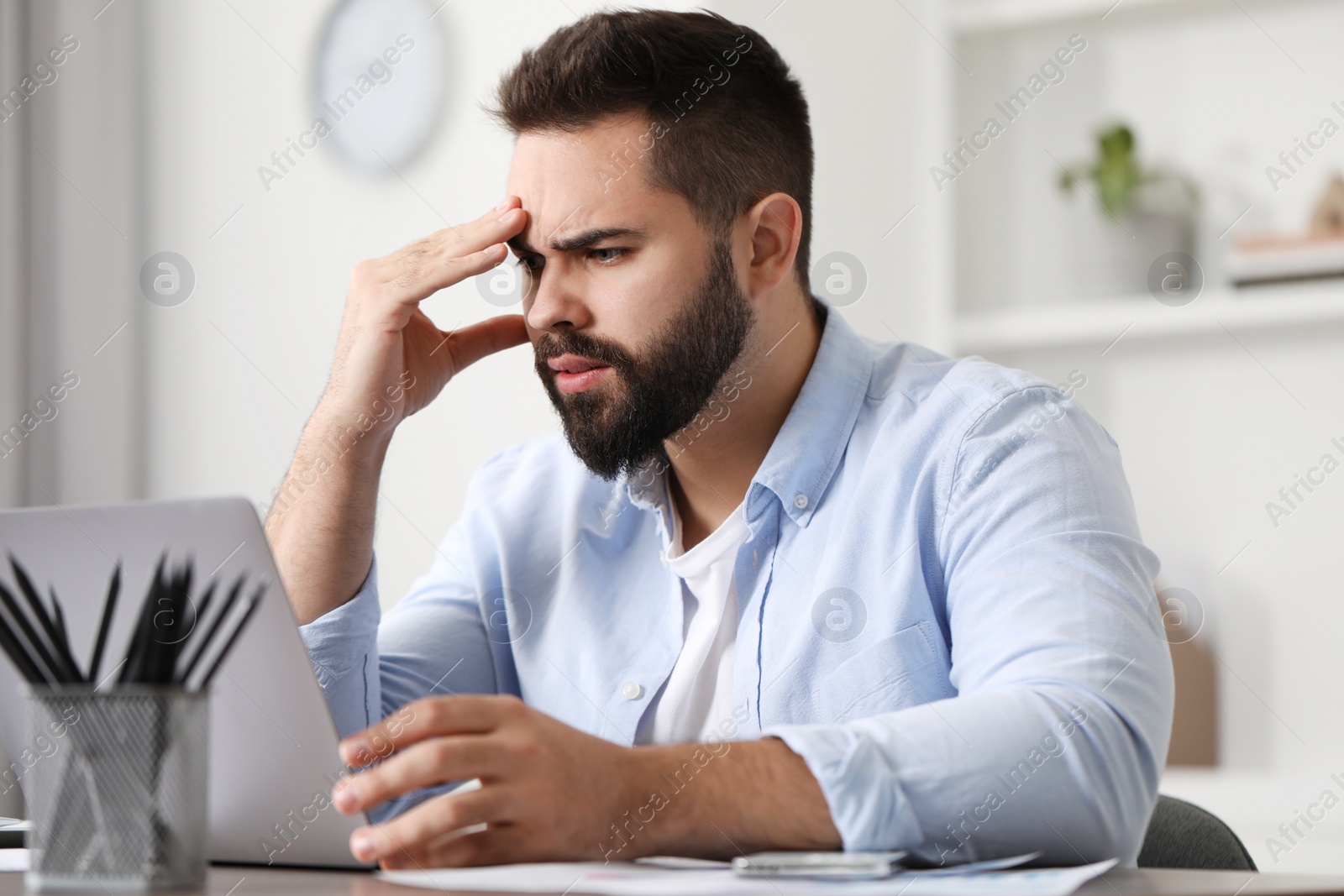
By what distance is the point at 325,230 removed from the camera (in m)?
2.60

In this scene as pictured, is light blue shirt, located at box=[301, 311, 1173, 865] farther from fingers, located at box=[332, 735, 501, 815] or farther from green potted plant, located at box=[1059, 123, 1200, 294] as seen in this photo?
green potted plant, located at box=[1059, 123, 1200, 294]

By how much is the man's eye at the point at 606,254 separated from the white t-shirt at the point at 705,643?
0.98 ft

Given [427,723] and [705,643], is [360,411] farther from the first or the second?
[427,723]

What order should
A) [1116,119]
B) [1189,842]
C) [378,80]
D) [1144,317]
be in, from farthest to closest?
[378,80] < [1116,119] < [1144,317] < [1189,842]

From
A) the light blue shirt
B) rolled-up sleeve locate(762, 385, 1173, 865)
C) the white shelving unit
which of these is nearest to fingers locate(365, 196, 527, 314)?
the light blue shirt

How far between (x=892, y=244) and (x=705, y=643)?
1.21 m

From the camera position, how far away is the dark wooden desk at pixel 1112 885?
0.65m

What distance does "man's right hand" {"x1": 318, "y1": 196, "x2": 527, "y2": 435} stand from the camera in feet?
4.41

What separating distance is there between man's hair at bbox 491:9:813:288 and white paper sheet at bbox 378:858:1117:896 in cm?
83

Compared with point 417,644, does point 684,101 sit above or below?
above

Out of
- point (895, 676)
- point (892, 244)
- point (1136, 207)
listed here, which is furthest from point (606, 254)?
point (1136, 207)

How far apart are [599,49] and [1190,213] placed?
1246mm

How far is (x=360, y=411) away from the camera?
1.35 m

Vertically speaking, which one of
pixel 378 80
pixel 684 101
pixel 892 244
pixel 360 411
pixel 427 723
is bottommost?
pixel 427 723
